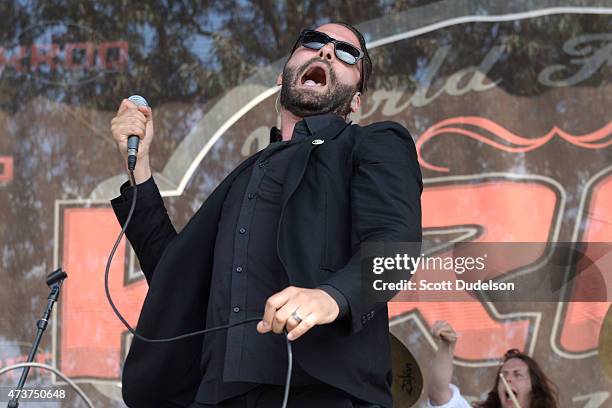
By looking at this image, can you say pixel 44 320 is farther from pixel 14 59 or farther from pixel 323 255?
pixel 14 59

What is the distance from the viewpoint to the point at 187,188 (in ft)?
11.8

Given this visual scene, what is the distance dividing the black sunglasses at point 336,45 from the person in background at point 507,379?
1443mm

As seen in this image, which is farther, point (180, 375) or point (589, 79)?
point (589, 79)

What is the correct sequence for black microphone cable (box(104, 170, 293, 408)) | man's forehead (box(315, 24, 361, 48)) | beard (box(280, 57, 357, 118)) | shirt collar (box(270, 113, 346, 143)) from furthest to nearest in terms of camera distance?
man's forehead (box(315, 24, 361, 48)) → beard (box(280, 57, 357, 118)) → shirt collar (box(270, 113, 346, 143)) → black microphone cable (box(104, 170, 293, 408))

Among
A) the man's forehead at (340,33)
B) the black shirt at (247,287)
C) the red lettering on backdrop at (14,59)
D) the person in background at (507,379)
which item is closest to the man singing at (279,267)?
the black shirt at (247,287)

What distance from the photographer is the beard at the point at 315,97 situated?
6.43 feet

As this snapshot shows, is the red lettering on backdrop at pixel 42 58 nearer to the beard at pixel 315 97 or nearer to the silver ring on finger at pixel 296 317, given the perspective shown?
the beard at pixel 315 97

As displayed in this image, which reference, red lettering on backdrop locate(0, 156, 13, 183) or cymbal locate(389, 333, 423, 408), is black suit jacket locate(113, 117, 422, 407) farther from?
red lettering on backdrop locate(0, 156, 13, 183)

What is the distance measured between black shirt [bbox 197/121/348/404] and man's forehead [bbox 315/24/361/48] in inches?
14.4

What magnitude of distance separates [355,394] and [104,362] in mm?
2126

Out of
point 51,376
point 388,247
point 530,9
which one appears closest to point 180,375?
point 388,247

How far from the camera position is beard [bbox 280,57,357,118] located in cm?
196

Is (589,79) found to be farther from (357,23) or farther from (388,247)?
(388,247)

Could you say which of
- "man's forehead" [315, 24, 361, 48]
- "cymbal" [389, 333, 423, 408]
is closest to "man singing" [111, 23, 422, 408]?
"man's forehead" [315, 24, 361, 48]
